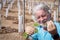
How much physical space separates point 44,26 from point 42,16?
0.39 feet

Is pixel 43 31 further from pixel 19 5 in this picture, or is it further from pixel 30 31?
pixel 19 5

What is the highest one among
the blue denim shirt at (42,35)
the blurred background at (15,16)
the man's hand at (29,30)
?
the blurred background at (15,16)

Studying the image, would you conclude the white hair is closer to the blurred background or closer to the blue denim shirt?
the blurred background

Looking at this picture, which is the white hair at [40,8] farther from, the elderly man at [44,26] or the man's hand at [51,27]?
the man's hand at [51,27]

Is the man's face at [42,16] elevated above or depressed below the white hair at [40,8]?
below

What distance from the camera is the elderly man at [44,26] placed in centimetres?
202

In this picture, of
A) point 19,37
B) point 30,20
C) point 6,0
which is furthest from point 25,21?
point 6,0

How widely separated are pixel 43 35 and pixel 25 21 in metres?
0.25

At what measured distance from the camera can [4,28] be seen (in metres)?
2.04

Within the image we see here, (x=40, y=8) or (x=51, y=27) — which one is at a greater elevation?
(x=40, y=8)

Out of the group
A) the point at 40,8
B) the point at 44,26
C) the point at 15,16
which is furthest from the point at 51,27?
the point at 15,16

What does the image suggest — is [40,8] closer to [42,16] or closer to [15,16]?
[42,16]

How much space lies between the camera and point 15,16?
79.6 inches

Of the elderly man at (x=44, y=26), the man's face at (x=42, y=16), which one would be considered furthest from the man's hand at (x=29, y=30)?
the man's face at (x=42, y=16)
